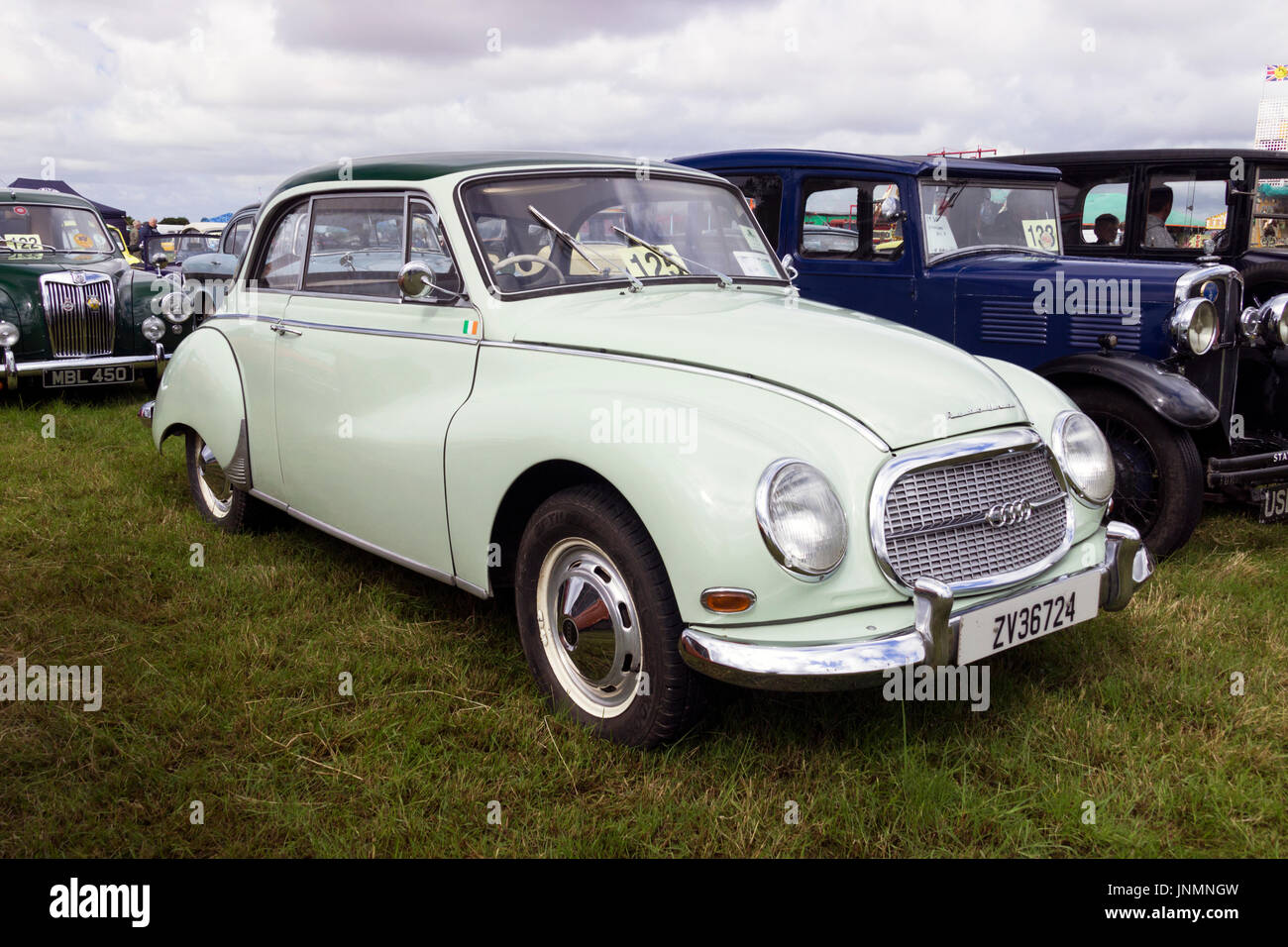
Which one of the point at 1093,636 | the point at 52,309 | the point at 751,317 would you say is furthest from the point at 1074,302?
the point at 52,309

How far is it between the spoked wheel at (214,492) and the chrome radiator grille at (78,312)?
387 centimetres

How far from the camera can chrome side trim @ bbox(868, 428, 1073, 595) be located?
8.41 ft

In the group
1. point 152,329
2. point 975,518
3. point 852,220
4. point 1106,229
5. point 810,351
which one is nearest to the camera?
point 975,518

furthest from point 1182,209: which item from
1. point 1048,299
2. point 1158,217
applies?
point 1048,299

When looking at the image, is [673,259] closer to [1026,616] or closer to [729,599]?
[729,599]

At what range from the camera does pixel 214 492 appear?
5.05m

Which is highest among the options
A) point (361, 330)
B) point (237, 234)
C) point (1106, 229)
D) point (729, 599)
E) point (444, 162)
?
point (237, 234)

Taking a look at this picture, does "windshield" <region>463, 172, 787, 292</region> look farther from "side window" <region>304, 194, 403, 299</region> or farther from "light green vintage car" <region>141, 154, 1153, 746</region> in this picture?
"side window" <region>304, 194, 403, 299</region>

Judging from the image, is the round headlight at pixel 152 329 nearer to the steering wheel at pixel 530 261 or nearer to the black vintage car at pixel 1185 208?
the steering wheel at pixel 530 261

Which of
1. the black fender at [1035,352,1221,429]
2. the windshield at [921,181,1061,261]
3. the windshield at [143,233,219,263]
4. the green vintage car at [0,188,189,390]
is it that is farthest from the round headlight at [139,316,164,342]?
the windshield at [143,233,219,263]

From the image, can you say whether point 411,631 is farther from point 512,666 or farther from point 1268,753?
point 1268,753

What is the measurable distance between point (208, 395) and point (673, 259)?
233 centimetres

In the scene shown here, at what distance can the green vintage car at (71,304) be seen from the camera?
799 centimetres

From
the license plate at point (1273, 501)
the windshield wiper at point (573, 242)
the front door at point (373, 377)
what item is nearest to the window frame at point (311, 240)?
the front door at point (373, 377)
